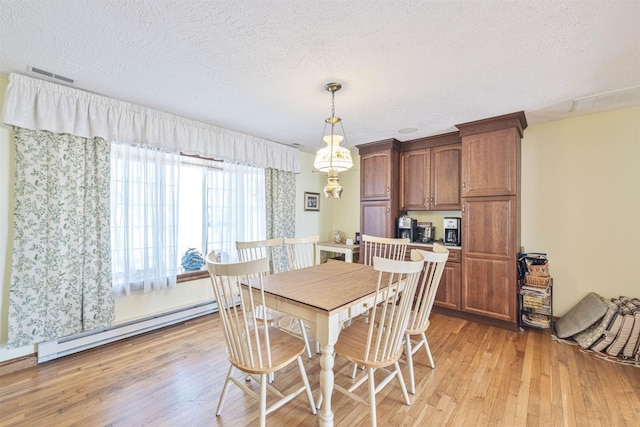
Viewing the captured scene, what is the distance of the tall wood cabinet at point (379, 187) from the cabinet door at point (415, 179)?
0.39 feet

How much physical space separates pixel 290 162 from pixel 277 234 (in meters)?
1.18

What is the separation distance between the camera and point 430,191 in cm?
383

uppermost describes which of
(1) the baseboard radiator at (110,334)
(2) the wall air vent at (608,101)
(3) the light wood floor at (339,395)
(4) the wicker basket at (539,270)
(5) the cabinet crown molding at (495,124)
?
(2) the wall air vent at (608,101)

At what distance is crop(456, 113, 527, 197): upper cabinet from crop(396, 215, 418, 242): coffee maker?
0.90 metres

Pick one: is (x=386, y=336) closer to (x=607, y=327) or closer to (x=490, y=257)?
(x=490, y=257)

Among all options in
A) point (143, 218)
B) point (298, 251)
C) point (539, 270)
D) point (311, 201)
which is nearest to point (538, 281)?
point (539, 270)

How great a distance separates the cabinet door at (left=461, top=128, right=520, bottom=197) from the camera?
2.95 m

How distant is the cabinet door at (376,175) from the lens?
13.1 ft

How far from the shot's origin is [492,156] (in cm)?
307

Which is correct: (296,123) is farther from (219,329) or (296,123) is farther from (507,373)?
(507,373)

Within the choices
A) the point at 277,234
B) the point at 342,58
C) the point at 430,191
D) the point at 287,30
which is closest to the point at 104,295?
the point at 277,234

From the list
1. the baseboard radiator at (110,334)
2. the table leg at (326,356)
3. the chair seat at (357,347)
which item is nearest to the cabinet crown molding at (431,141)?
the chair seat at (357,347)

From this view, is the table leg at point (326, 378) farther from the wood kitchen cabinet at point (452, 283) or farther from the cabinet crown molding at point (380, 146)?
the cabinet crown molding at point (380, 146)

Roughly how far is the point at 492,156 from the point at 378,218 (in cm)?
167
